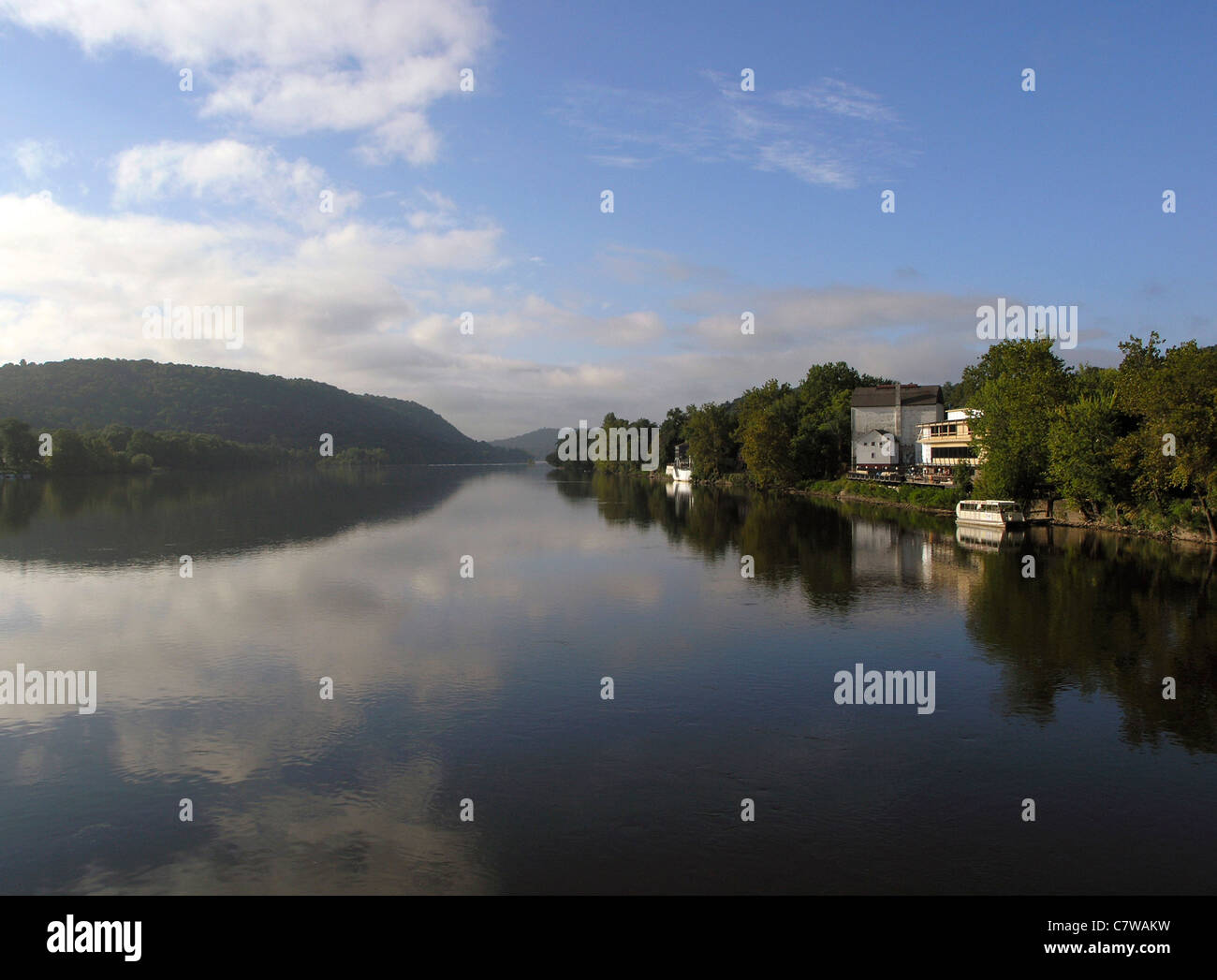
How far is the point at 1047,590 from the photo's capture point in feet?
110

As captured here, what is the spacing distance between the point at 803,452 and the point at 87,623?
91261mm

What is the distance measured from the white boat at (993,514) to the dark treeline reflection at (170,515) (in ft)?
160

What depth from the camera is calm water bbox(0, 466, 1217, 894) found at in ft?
39.1

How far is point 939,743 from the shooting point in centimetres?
1677

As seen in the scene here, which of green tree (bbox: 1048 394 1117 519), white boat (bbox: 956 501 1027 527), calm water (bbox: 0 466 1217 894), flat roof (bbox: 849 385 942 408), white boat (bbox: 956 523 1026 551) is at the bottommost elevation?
calm water (bbox: 0 466 1217 894)

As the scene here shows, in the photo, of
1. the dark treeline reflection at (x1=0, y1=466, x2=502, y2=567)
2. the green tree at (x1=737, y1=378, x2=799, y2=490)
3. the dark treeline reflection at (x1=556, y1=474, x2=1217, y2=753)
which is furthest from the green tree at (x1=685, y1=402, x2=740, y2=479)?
the dark treeline reflection at (x1=556, y1=474, x2=1217, y2=753)

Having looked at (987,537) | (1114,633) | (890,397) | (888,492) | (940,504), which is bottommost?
(1114,633)

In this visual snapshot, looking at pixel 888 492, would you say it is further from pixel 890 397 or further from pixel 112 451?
pixel 112 451

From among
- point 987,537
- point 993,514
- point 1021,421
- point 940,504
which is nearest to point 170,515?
point 987,537

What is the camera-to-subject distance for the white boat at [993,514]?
184ft

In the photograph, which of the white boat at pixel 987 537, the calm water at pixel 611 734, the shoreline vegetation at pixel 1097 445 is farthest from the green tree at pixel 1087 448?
the calm water at pixel 611 734

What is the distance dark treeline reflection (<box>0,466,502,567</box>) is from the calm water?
412 inches

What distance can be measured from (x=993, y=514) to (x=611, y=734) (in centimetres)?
4832

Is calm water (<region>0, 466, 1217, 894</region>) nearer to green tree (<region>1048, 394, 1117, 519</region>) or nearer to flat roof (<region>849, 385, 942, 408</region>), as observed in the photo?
green tree (<region>1048, 394, 1117, 519</region>)
